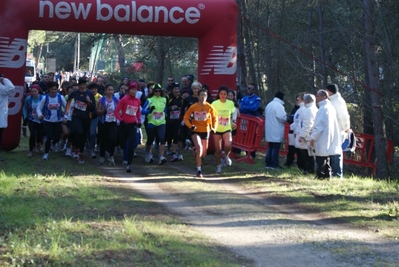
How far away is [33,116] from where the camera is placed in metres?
16.9

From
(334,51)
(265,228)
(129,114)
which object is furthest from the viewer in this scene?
(334,51)

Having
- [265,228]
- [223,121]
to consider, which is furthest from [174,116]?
[265,228]

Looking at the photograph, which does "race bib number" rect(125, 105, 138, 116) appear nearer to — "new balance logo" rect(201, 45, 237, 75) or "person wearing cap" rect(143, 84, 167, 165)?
"person wearing cap" rect(143, 84, 167, 165)

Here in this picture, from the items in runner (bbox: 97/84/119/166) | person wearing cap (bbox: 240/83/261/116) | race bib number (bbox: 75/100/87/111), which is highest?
person wearing cap (bbox: 240/83/261/116)

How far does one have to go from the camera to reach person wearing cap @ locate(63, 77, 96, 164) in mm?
16297

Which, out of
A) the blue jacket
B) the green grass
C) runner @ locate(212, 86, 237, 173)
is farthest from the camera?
the blue jacket

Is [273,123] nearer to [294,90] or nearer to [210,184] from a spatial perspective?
[210,184]

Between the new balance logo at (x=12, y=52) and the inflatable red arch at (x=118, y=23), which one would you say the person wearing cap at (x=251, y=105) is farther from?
the new balance logo at (x=12, y=52)

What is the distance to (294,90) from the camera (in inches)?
1293

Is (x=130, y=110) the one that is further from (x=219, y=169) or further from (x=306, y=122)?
(x=306, y=122)

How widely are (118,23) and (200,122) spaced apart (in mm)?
3798

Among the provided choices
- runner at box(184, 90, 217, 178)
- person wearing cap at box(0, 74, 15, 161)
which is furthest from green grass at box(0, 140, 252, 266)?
person wearing cap at box(0, 74, 15, 161)

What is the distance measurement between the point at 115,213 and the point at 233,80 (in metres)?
8.46

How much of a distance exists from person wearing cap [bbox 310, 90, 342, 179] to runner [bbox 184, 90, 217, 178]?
216 cm
